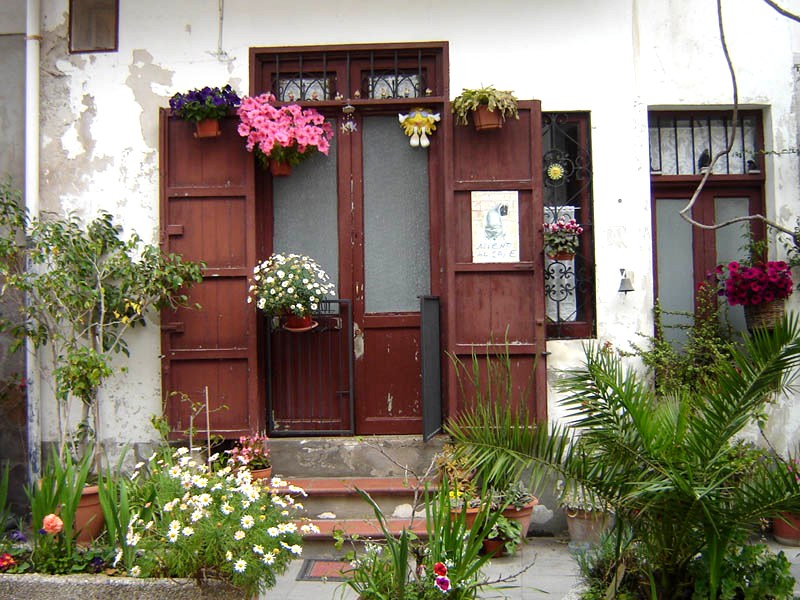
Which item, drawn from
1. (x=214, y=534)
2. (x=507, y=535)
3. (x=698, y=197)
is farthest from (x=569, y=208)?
(x=214, y=534)

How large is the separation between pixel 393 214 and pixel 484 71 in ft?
4.37

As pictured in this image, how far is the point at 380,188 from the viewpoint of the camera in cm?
680

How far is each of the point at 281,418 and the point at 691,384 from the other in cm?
317

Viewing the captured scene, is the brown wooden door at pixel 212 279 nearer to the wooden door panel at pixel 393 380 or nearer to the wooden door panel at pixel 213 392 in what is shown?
the wooden door panel at pixel 213 392

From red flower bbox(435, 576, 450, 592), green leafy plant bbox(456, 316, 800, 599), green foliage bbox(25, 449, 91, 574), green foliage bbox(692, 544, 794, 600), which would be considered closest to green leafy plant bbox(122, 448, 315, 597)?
green foliage bbox(25, 449, 91, 574)

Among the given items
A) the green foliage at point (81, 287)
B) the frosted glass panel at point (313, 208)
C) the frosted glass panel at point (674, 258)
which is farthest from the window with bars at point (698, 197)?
the green foliage at point (81, 287)

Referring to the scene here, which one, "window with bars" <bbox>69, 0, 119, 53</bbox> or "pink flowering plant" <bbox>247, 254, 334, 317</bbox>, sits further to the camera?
"window with bars" <bbox>69, 0, 119, 53</bbox>

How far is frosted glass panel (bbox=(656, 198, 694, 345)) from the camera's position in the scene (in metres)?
6.91

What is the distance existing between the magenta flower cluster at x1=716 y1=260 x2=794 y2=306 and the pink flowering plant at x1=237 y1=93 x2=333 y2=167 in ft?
10.8

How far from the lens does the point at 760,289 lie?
6.25m

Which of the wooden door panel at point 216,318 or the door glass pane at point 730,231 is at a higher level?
the door glass pane at point 730,231

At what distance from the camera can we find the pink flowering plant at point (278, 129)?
6.29 meters

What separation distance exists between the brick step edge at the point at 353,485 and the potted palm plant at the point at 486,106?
2720 millimetres

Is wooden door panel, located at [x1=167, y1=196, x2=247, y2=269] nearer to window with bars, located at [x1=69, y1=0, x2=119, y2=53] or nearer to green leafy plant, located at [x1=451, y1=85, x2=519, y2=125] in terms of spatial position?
window with bars, located at [x1=69, y1=0, x2=119, y2=53]
